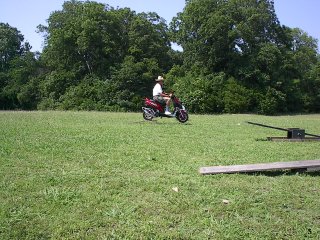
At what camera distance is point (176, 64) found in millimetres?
42812

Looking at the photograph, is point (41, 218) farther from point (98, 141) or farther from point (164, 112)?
point (164, 112)

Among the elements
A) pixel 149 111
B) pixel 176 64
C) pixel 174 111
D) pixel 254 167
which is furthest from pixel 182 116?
pixel 176 64

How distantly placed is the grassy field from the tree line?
26.1 metres

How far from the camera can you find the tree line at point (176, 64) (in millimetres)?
36750

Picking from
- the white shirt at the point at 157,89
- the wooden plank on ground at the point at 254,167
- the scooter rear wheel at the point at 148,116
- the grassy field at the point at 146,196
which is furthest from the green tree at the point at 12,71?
the wooden plank on ground at the point at 254,167

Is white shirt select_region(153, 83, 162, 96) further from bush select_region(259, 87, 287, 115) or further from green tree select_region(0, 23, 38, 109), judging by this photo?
green tree select_region(0, 23, 38, 109)

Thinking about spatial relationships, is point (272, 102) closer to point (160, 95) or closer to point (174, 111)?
point (174, 111)

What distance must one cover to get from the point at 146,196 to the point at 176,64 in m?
38.9

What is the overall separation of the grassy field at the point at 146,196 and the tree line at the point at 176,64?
26.1 meters

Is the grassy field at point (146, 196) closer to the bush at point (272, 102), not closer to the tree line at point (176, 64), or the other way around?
the tree line at point (176, 64)

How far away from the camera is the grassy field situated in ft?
12.0

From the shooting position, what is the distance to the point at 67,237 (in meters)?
3.46

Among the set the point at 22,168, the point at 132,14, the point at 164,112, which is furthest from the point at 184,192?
the point at 132,14

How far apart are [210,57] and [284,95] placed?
828 cm
